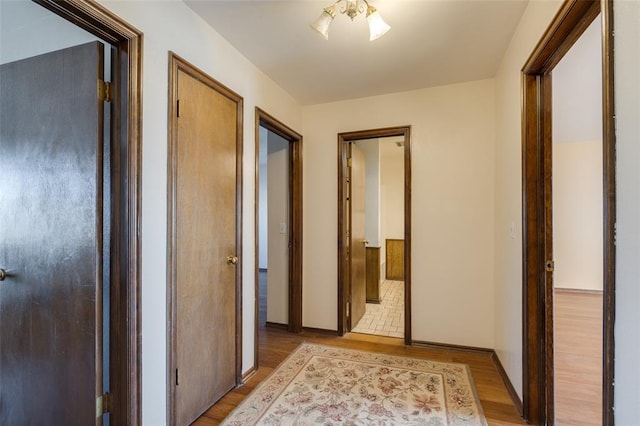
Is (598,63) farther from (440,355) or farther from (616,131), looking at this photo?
(440,355)

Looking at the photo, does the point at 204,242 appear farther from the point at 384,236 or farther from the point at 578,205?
the point at 578,205

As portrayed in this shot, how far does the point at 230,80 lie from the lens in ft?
7.08

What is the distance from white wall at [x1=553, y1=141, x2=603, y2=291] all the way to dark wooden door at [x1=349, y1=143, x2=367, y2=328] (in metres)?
2.92

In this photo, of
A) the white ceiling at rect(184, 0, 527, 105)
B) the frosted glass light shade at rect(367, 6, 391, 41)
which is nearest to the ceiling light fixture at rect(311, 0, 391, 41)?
the frosted glass light shade at rect(367, 6, 391, 41)

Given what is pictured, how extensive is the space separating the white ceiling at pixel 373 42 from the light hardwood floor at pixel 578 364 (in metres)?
2.43

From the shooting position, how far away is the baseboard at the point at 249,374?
7.34 ft

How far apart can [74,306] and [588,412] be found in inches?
115

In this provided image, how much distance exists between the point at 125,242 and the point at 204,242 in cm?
52

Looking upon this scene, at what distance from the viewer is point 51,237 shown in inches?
57.2

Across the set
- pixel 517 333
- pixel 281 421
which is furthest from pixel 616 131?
pixel 281 421

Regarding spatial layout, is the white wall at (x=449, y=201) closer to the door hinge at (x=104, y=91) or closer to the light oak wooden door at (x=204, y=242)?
the light oak wooden door at (x=204, y=242)

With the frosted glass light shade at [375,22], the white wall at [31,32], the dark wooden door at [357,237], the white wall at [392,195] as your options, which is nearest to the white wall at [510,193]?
the frosted glass light shade at [375,22]

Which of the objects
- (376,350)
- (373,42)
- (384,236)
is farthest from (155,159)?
(384,236)

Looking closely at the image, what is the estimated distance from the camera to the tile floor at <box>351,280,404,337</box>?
3.24 metres
